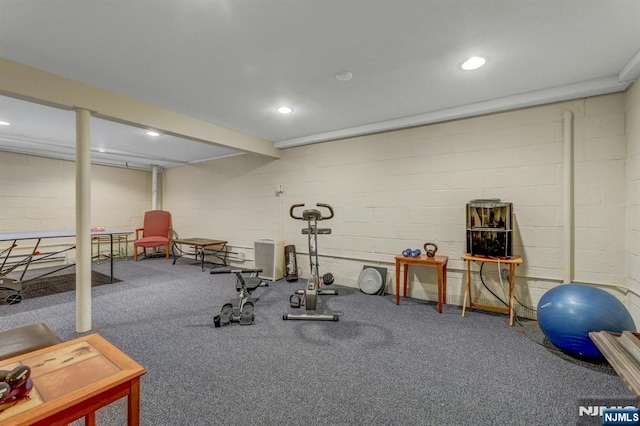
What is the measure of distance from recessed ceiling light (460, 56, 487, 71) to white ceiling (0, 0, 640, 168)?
6cm

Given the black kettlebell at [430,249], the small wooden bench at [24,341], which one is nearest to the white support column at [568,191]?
the black kettlebell at [430,249]

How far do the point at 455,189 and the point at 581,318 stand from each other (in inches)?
70.3

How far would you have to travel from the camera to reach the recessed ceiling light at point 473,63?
2.24 meters

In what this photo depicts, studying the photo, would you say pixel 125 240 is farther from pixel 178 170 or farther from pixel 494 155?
pixel 494 155

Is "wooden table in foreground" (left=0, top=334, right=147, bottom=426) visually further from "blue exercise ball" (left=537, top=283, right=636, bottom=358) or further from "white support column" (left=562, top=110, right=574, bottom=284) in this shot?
"white support column" (left=562, top=110, right=574, bottom=284)

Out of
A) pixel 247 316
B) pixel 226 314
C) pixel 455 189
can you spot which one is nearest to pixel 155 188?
pixel 226 314

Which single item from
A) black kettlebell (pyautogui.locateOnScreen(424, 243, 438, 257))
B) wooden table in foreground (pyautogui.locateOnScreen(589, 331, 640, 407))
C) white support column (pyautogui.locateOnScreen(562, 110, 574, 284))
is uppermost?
white support column (pyautogui.locateOnScreen(562, 110, 574, 284))

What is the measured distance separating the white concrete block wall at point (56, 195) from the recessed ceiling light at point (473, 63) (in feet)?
24.9

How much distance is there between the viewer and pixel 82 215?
2.67 meters

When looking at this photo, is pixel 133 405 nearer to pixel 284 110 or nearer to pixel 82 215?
pixel 82 215

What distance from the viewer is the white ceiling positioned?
170 cm

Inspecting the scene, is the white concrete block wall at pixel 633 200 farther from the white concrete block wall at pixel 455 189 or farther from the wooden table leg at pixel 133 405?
the wooden table leg at pixel 133 405

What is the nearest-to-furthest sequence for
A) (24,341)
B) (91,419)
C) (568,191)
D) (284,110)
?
(91,419) < (24,341) < (568,191) < (284,110)

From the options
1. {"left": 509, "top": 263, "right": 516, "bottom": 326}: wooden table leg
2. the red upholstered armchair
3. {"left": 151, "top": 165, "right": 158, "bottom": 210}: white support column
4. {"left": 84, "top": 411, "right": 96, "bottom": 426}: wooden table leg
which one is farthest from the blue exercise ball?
{"left": 151, "top": 165, "right": 158, "bottom": 210}: white support column
